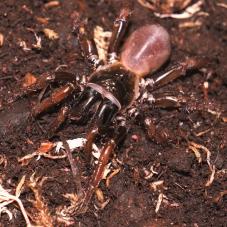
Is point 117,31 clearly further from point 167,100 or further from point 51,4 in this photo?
point 167,100

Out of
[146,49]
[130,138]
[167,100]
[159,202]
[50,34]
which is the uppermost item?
[50,34]

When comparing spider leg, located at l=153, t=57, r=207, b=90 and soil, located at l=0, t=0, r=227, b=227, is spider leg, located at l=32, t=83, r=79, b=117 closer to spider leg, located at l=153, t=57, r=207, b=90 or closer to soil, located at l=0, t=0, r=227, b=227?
soil, located at l=0, t=0, r=227, b=227

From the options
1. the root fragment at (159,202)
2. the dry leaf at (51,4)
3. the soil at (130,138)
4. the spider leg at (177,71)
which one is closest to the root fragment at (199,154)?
the soil at (130,138)

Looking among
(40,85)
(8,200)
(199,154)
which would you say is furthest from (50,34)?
(199,154)

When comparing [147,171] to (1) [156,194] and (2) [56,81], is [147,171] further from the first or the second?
(2) [56,81]

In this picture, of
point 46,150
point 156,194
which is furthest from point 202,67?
point 46,150

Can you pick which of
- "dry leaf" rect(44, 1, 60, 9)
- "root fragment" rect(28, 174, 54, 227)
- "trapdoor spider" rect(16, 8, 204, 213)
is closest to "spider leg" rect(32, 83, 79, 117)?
"trapdoor spider" rect(16, 8, 204, 213)
